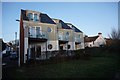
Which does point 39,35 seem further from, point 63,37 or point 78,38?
point 78,38

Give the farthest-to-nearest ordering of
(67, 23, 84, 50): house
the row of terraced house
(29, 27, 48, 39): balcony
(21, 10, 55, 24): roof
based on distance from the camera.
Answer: (29, 27, 48, 39): balcony
(21, 10, 55, 24): roof
the row of terraced house
(67, 23, 84, 50): house

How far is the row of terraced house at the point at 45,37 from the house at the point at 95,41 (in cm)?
34

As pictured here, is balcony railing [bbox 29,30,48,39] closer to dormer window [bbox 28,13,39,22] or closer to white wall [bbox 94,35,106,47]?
dormer window [bbox 28,13,39,22]

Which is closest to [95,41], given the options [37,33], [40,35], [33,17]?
[40,35]

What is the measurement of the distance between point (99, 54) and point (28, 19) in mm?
5070

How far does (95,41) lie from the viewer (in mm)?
7801

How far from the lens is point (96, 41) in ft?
25.3

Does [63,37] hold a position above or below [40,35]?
below

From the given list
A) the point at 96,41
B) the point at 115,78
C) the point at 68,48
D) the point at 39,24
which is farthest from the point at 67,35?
the point at 115,78

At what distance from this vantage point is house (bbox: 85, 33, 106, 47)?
7.57 metres

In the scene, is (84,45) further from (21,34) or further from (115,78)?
(21,34)

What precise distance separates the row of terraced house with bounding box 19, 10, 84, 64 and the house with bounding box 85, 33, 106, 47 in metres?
0.34

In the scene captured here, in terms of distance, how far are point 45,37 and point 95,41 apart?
3.40 meters

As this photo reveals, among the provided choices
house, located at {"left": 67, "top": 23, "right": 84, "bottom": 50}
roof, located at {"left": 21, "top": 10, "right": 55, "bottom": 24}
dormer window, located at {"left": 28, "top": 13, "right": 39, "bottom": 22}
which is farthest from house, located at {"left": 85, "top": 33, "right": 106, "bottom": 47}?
dormer window, located at {"left": 28, "top": 13, "right": 39, "bottom": 22}
